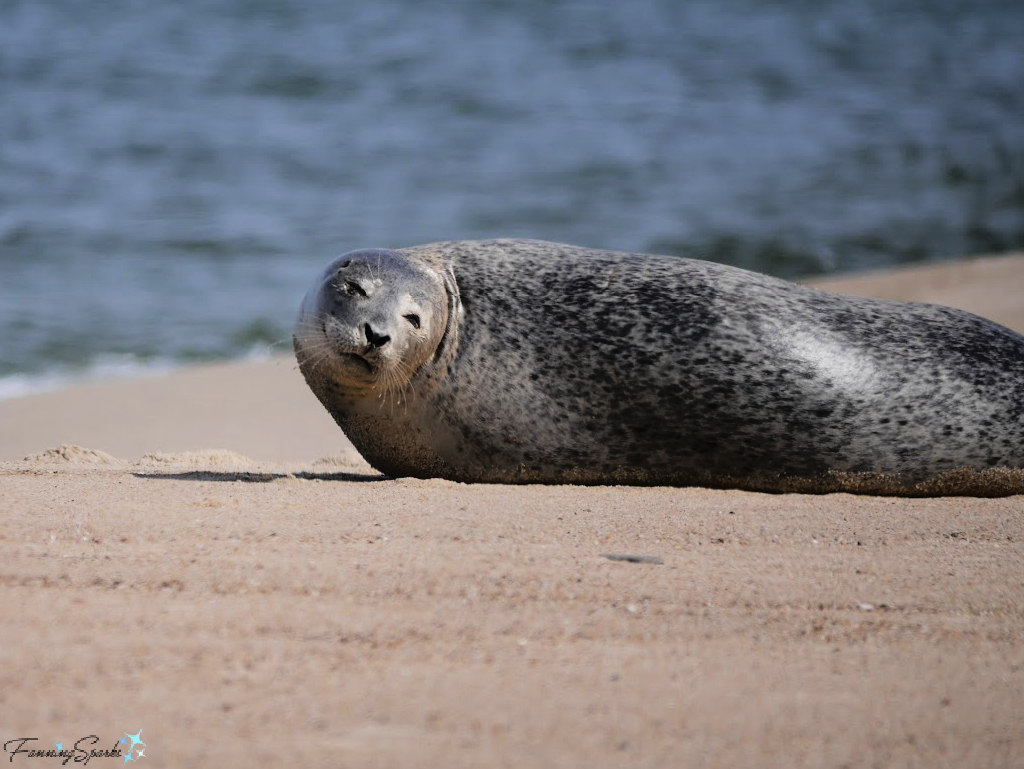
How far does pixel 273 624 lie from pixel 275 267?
31.8 ft

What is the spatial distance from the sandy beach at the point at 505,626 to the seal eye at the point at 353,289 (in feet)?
2.27

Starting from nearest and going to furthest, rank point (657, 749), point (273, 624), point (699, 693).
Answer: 1. point (657, 749)
2. point (699, 693)
3. point (273, 624)

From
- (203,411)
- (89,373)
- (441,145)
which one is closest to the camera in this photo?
(203,411)

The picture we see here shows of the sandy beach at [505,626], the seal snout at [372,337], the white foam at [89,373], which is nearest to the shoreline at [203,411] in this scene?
the white foam at [89,373]

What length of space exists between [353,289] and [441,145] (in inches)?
479

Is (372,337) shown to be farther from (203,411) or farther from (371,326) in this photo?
(203,411)

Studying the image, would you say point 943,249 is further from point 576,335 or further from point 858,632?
point 858,632

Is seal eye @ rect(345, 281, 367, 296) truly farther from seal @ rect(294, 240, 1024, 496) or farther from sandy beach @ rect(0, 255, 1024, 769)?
sandy beach @ rect(0, 255, 1024, 769)

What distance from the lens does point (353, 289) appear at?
4414 mm

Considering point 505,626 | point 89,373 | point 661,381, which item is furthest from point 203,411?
point 505,626

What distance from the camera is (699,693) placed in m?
2.28

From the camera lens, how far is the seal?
14.3 ft

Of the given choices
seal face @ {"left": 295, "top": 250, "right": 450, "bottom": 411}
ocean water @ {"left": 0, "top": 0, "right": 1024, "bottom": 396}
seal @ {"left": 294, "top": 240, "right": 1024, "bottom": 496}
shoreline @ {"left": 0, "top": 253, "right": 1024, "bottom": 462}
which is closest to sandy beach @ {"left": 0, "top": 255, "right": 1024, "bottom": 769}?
seal @ {"left": 294, "top": 240, "right": 1024, "bottom": 496}

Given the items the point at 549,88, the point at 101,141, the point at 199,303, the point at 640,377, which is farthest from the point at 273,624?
the point at 549,88
